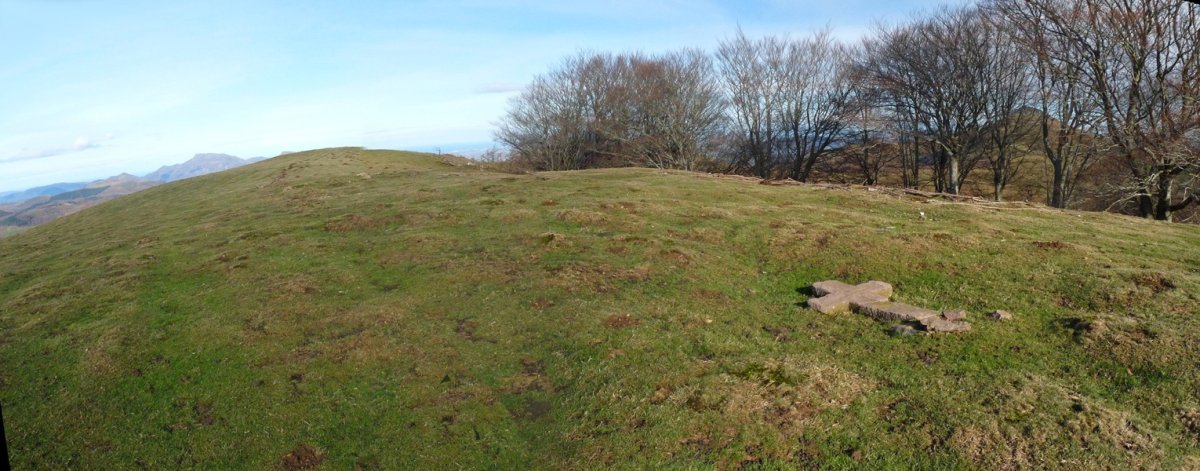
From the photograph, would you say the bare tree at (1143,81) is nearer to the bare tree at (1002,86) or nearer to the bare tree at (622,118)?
the bare tree at (1002,86)

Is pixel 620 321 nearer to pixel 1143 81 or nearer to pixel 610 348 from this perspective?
pixel 610 348

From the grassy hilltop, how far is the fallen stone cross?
36cm

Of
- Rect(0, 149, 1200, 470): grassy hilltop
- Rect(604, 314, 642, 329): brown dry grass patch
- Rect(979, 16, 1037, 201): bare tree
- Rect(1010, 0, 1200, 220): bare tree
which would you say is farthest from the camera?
Rect(979, 16, 1037, 201): bare tree

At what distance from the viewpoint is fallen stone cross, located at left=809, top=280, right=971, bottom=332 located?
439 inches

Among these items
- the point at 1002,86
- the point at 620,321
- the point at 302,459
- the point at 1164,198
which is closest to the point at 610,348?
the point at 620,321

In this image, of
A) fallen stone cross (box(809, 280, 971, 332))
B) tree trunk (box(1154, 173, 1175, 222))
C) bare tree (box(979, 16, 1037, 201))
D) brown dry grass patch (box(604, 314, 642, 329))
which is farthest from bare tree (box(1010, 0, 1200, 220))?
brown dry grass patch (box(604, 314, 642, 329))

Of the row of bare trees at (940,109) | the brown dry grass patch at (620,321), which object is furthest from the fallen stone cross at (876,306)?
the row of bare trees at (940,109)

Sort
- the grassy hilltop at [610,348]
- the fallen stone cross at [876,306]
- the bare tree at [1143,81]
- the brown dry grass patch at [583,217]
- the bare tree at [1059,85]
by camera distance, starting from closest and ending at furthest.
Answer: the grassy hilltop at [610,348], the fallen stone cross at [876,306], the brown dry grass patch at [583,217], the bare tree at [1143,81], the bare tree at [1059,85]

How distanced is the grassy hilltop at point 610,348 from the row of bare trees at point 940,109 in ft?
43.2

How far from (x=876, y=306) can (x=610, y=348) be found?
17.1 ft

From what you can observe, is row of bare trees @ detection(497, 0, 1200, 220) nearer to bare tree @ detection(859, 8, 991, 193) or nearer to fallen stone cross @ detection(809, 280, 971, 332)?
bare tree @ detection(859, 8, 991, 193)

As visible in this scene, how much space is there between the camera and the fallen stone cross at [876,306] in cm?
1115

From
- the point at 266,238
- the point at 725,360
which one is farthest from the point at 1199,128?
the point at 266,238

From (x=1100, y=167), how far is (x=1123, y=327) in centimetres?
3968
